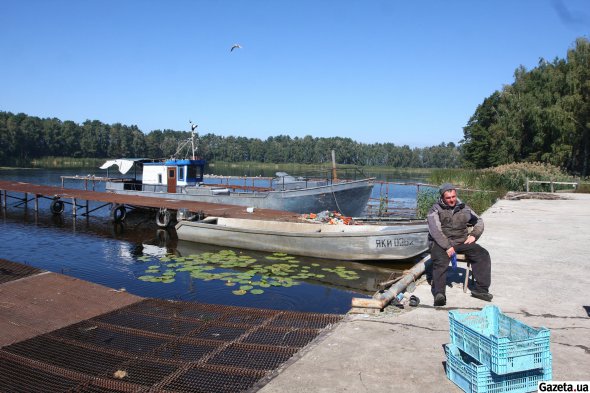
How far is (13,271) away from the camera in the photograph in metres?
8.96

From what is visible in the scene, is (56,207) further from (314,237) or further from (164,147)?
(164,147)

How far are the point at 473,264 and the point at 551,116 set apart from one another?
4164 centimetres

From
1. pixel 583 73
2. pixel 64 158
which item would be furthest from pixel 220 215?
pixel 64 158

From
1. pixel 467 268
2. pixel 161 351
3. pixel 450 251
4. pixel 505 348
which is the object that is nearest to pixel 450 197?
pixel 450 251

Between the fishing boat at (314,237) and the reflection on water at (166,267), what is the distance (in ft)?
0.98

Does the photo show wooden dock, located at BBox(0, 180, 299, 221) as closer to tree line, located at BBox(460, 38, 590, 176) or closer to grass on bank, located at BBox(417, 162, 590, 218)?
grass on bank, located at BBox(417, 162, 590, 218)

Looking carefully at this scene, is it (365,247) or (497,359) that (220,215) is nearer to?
(365,247)

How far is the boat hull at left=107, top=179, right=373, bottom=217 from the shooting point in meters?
20.6

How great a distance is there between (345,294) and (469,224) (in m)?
4.26

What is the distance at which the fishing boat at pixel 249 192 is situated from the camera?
68.0 ft

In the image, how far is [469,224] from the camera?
6.82 m

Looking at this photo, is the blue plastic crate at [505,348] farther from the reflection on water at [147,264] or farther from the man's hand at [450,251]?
the reflection on water at [147,264]

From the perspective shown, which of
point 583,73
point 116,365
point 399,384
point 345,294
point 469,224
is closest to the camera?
point 399,384

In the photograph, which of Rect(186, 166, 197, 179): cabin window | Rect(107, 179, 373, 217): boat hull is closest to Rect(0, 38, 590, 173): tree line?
Rect(107, 179, 373, 217): boat hull
